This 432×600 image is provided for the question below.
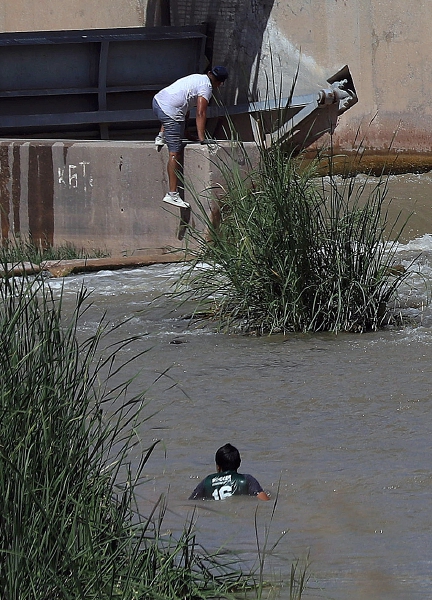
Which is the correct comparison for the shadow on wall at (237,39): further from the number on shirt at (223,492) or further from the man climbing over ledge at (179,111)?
the number on shirt at (223,492)

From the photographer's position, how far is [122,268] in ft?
34.5

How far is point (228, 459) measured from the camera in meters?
4.64

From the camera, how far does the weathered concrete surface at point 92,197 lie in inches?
430

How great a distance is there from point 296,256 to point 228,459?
2.79 meters

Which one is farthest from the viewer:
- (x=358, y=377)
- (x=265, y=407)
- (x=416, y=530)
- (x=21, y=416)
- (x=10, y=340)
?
(x=358, y=377)

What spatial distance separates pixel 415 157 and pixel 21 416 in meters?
13.0

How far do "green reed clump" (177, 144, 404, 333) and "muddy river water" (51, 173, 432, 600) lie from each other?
18 centimetres

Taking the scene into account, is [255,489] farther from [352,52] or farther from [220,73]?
[352,52]

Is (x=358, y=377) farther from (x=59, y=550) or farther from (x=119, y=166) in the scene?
(x=119, y=166)

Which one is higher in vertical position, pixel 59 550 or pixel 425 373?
pixel 59 550

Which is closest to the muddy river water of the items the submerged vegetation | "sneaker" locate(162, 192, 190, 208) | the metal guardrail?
the submerged vegetation

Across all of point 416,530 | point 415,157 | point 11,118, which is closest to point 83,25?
point 11,118

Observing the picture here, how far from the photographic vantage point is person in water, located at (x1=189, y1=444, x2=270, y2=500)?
4.48m

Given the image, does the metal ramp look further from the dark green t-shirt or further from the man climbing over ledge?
the dark green t-shirt
